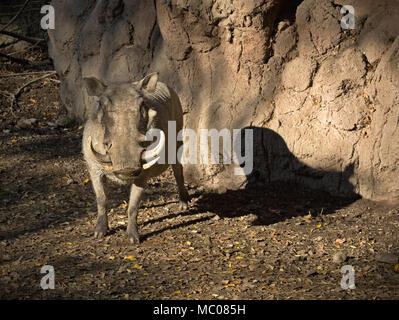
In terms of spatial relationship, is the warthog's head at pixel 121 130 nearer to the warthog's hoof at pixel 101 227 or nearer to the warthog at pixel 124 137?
the warthog at pixel 124 137

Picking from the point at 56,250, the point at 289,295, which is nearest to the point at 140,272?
the point at 56,250

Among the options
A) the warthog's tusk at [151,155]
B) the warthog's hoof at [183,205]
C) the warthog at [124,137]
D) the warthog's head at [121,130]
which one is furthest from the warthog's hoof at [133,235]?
the warthog's hoof at [183,205]

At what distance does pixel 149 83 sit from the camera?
17.9 ft

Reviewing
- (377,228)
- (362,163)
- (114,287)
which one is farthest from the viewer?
(362,163)

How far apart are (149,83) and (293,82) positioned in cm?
206

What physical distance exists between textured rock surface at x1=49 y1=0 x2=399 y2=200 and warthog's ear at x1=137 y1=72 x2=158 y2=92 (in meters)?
1.64

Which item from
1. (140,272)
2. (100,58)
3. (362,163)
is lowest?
(140,272)

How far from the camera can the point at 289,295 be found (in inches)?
172

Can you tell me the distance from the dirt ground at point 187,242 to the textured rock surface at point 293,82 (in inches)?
13.7

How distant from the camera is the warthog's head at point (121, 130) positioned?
482 centimetres

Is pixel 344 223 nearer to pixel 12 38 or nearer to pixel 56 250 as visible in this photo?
pixel 56 250

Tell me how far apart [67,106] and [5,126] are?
1.02 metres

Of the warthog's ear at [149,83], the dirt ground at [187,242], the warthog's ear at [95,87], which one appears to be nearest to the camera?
the dirt ground at [187,242]

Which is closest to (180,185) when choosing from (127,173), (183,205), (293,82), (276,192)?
(183,205)
